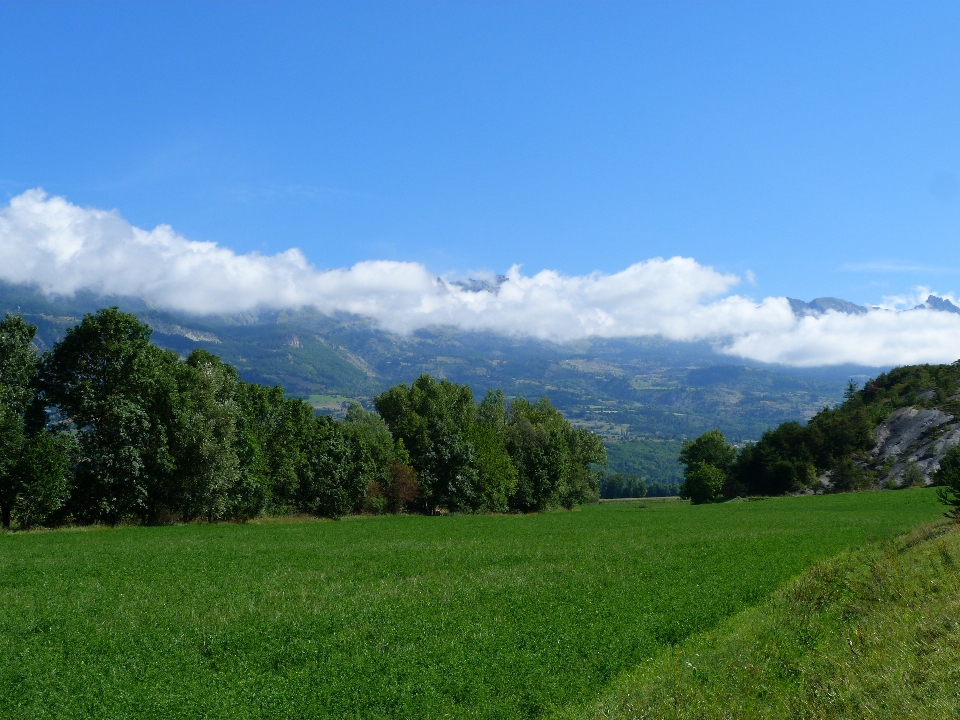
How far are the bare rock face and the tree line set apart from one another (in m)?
74.9

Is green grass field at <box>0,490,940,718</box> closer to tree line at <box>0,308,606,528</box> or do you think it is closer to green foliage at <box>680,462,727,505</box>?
tree line at <box>0,308,606,528</box>

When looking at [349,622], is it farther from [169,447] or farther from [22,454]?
[169,447]

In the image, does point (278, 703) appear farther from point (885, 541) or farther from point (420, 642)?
point (885, 541)

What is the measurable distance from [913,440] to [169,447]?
392ft

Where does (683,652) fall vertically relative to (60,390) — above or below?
below

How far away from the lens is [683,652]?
666 inches

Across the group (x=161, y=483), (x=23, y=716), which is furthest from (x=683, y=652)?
(x=161, y=483)

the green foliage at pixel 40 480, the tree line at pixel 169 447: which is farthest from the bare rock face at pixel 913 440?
the green foliage at pixel 40 480

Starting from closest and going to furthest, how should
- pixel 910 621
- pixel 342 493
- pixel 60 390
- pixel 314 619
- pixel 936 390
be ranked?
pixel 910 621 → pixel 314 619 → pixel 60 390 → pixel 342 493 → pixel 936 390

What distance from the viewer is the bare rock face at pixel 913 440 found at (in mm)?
112750

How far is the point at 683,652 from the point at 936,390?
467ft

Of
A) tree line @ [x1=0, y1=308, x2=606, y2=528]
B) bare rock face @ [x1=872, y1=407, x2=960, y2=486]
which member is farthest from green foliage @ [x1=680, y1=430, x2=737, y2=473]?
tree line @ [x1=0, y1=308, x2=606, y2=528]

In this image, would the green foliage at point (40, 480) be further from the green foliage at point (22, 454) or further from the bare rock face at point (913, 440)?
the bare rock face at point (913, 440)

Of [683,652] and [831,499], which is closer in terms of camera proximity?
[683,652]
